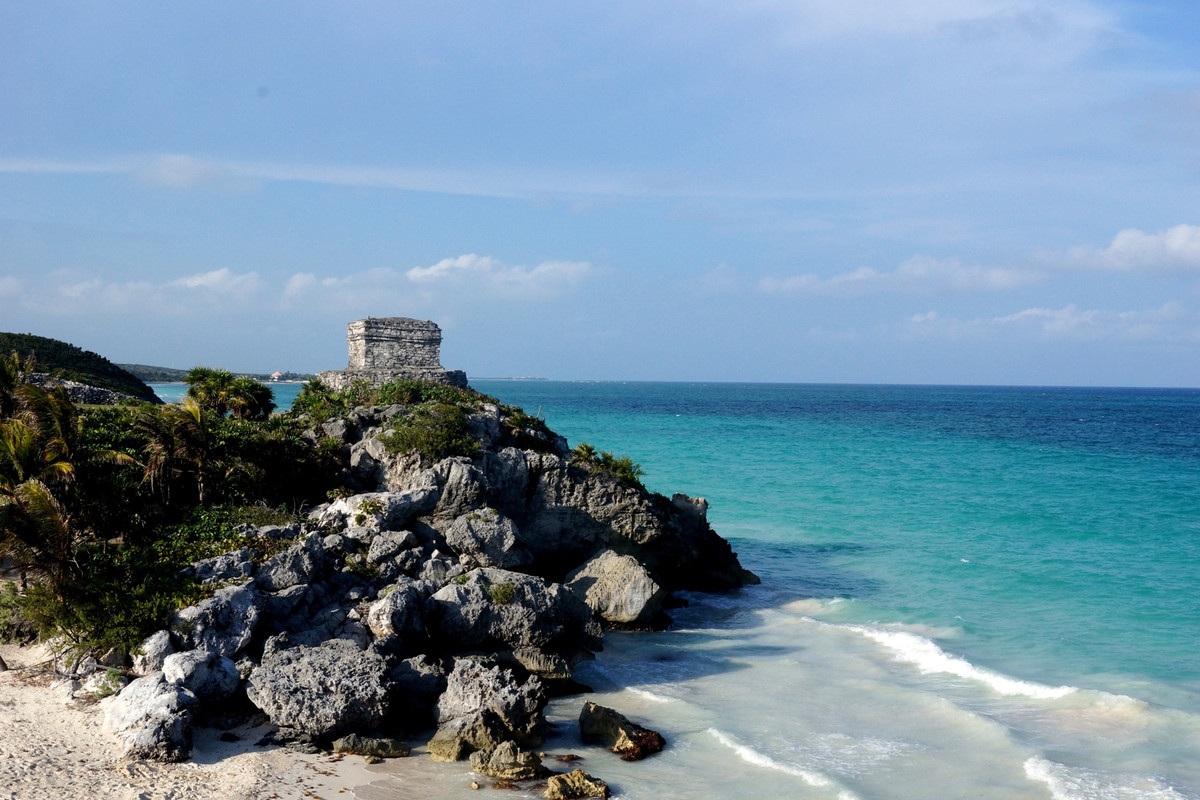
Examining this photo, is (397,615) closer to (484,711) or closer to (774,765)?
(484,711)

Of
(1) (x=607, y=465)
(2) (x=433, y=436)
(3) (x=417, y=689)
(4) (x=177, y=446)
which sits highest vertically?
(2) (x=433, y=436)

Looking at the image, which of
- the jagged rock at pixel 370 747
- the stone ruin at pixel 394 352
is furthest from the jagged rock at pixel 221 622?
the stone ruin at pixel 394 352

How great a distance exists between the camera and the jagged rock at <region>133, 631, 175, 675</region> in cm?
1203

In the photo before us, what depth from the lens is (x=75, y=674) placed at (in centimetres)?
1227

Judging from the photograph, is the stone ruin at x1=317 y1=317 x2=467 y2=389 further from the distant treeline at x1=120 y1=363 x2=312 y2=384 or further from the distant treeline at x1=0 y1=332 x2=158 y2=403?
the distant treeline at x1=120 y1=363 x2=312 y2=384

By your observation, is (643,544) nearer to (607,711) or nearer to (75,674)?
(607,711)

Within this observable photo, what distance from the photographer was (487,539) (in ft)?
54.2

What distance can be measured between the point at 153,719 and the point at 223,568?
10.4 feet

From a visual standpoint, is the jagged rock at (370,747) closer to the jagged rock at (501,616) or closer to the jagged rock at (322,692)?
the jagged rock at (322,692)

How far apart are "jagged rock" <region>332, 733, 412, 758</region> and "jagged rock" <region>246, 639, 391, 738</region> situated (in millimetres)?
274

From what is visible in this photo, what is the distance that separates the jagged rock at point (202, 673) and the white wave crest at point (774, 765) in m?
6.91

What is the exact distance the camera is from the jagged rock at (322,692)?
445 inches

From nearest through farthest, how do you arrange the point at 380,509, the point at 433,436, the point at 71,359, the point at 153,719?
the point at 153,719
the point at 380,509
the point at 433,436
the point at 71,359

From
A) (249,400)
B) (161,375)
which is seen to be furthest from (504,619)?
(161,375)
